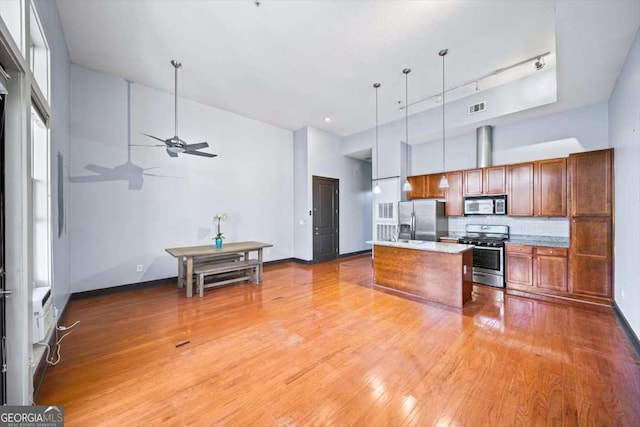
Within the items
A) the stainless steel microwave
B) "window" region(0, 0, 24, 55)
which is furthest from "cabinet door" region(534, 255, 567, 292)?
"window" region(0, 0, 24, 55)

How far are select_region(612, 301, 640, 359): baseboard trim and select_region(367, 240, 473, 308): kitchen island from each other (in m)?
1.49

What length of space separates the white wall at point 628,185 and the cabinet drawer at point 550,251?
531 millimetres

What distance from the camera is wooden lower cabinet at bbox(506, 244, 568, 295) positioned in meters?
3.77

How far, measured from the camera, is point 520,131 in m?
4.78

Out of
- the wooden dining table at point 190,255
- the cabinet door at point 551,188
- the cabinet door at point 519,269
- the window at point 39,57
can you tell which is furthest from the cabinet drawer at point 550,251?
the window at point 39,57

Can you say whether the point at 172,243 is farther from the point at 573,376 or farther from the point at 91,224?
the point at 573,376

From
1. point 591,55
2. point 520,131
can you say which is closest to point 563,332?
point 591,55

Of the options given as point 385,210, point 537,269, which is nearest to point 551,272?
point 537,269

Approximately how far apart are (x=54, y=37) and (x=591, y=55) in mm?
5842

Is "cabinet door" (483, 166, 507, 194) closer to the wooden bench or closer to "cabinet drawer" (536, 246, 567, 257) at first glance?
"cabinet drawer" (536, 246, 567, 257)

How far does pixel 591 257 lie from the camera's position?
3.52 m

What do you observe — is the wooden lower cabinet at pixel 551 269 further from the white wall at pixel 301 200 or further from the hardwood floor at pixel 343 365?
the white wall at pixel 301 200

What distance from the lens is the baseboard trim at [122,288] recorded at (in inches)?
152

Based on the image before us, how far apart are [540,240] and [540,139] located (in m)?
1.86
